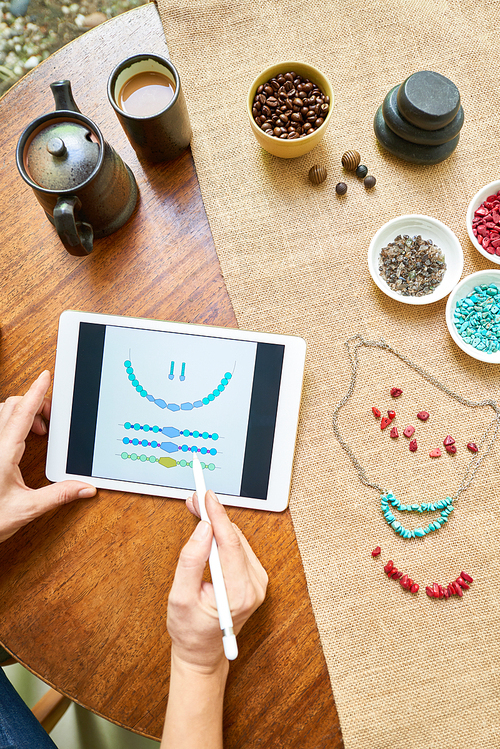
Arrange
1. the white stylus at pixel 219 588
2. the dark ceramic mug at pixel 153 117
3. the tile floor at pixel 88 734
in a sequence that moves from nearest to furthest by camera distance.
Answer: the white stylus at pixel 219 588
the dark ceramic mug at pixel 153 117
the tile floor at pixel 88 734

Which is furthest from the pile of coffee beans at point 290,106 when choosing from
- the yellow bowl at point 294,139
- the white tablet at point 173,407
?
the white tablet at point 173,407

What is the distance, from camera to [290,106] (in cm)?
86

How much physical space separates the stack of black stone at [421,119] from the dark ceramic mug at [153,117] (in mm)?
387

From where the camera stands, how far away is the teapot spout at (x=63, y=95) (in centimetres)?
72

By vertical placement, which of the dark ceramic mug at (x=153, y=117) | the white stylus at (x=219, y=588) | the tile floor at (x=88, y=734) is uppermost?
the dark ceramic mug at (x=153, y=117)

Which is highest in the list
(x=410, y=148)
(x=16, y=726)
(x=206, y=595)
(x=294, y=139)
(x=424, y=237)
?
(x=294, y=139)

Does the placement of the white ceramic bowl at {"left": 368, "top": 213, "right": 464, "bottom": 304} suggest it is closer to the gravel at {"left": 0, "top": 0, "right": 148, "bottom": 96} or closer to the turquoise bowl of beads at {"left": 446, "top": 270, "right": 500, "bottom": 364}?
the turquoise bowl of beads at {"left": 446, "top": 270, "right": 500, "bottom": 364}

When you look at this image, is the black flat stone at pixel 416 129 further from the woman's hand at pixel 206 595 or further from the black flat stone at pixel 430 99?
the woman's hand at pixel 206 595

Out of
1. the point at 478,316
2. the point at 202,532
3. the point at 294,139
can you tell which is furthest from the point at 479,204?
the point at 202,532

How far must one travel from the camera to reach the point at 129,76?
32.3 inches

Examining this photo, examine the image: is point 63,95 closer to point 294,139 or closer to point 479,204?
point 294,139

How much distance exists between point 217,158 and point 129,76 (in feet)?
0.67

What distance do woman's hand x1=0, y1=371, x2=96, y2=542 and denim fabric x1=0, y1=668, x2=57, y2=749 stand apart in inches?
13.3

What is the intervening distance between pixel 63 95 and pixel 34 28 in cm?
127
